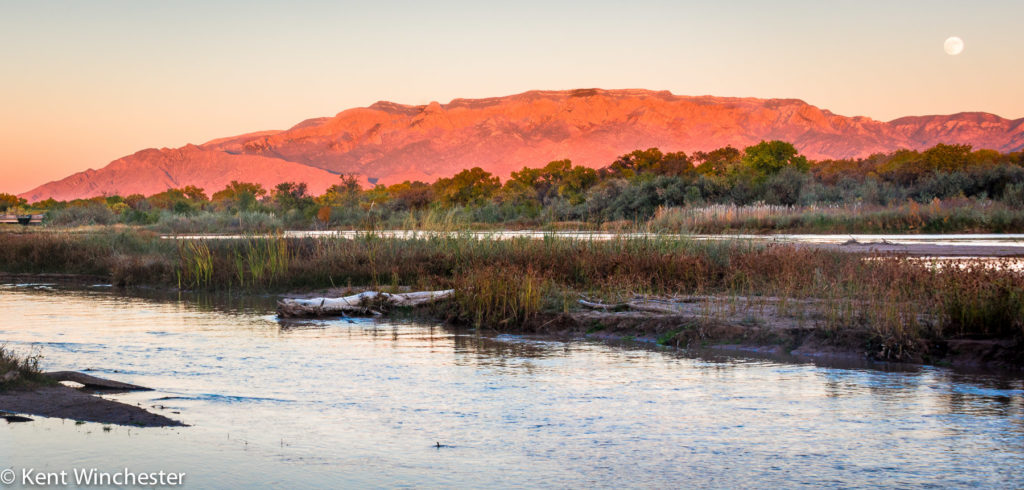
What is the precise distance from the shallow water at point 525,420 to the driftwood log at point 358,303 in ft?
12.1

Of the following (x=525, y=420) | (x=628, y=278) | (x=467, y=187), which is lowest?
(x=525, y=420)

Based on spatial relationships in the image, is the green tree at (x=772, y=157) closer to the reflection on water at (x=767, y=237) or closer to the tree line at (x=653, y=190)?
the tree line at (x=653, y=190)

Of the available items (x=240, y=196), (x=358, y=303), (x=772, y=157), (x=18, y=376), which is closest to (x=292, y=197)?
(x=240, y=196)

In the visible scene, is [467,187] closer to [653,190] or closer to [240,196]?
[240,196]

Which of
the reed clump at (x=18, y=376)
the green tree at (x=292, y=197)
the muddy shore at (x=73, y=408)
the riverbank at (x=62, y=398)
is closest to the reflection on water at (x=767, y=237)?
the riverbank at (x=62, y=398)

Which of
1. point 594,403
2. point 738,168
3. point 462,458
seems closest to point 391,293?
point 594,403

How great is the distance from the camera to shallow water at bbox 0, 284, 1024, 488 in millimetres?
6773

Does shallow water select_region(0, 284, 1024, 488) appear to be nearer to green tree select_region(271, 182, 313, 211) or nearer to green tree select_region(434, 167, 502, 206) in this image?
green tree select_region(271, 182, 313, 211)

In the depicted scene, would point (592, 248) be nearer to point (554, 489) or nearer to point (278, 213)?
point (554, 489)

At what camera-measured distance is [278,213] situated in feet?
206

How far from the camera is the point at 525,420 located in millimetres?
8430

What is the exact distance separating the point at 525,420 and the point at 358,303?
9728 millimetres

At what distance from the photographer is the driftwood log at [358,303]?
1720cm

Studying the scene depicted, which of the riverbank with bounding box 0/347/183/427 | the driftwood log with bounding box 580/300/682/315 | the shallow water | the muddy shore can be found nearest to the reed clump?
the riverbank with bounding box 0/347/183/427
